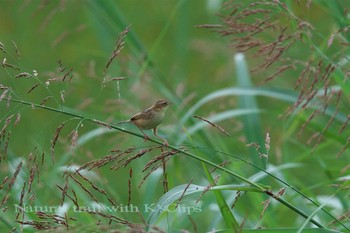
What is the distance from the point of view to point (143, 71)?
11.4ft

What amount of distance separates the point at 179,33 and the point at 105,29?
34 centimetres

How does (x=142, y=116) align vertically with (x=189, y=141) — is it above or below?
below

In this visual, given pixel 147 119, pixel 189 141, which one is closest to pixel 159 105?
pixel 147 119

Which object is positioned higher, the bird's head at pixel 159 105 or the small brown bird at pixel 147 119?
the bird's head at pixel 159 105

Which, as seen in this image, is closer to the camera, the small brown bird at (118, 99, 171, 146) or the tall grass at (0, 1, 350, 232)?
the tall grass at (0, 1, 350, 232)

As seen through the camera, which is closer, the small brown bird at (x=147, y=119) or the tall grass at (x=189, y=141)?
the tall grass at (x=189, y=141)

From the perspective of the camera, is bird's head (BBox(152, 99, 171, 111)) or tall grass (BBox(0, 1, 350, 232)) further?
bird's head (BBox(152, 99, 171, 111))

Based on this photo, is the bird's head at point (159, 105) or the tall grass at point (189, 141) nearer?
the tall grass at point (189, 141)

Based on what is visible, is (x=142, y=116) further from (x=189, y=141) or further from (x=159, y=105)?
(x=189, y=141)

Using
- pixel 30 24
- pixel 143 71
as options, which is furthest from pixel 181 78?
pixel 30 24

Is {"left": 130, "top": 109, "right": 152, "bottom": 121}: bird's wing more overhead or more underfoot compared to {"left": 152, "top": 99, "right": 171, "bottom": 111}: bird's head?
more underfoot

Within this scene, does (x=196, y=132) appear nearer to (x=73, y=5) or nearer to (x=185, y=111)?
(x=185, y=111)

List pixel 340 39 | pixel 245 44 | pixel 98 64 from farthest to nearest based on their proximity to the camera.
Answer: pixel 98 64
pixel 340 39
pixel 245 44

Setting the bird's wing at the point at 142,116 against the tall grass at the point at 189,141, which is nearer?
the tall grass at the point at 189,141
